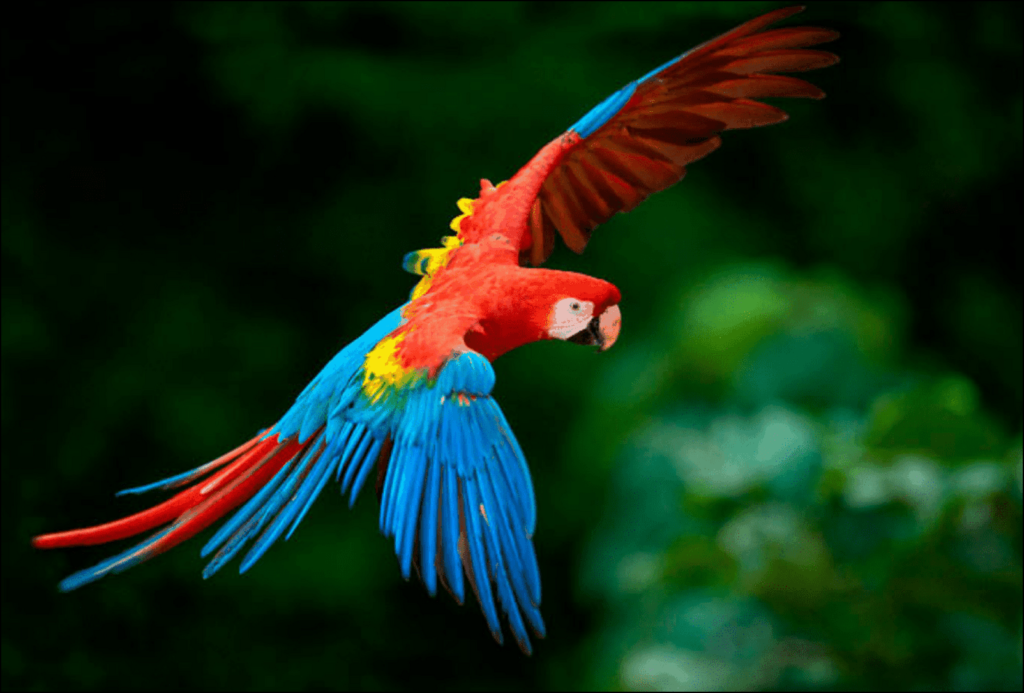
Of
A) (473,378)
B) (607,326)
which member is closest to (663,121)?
(607,326)

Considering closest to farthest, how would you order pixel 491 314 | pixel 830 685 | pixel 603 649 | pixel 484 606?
pixel 484 606
pixel 491 314
pixel 830 685
pixel 603 649

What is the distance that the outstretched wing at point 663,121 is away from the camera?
2.87 ft

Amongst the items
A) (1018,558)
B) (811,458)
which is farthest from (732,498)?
(1018,558)

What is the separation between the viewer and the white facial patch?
770 mm

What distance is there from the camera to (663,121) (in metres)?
0.92

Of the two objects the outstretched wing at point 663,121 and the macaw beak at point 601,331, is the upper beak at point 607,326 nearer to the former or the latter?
the macaw beak at point 601,331

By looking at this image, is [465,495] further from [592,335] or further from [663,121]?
[663,121]

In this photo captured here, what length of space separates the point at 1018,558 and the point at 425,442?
1156 mm

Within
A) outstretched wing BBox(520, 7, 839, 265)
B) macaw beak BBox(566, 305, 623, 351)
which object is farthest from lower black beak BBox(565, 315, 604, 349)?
outstretched wing BBox(520, 7, 839, 265)

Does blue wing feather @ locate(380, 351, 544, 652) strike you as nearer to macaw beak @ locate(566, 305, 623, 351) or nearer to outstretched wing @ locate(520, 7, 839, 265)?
macaw beak @ locate(566, 305, 623, 351)

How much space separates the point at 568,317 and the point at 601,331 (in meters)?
0.03

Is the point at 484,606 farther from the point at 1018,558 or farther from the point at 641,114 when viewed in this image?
the point at 1018,558

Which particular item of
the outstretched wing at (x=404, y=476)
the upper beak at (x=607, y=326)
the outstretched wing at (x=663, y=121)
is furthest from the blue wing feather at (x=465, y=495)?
the outstretched wing at (x=663, y=121)

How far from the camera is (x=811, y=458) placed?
158cm
